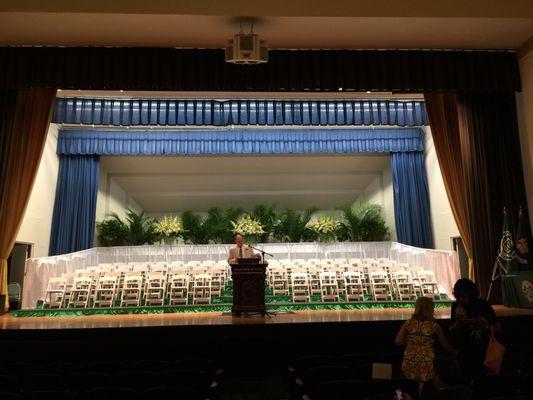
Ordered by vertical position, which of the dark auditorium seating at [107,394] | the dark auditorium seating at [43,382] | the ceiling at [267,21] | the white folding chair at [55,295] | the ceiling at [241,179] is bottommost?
the dark auditorium seating at [43,382]

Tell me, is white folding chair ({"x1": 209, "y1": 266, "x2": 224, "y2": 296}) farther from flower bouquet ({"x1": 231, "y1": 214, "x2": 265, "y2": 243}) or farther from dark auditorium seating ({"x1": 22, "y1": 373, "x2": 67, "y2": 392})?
dark auditorium seating ({"x1": 22, "y1": 373, "x2": 67, "y2": 392})

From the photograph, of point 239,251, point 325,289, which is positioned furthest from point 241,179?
point 239,251

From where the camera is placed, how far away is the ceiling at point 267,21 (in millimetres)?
6160

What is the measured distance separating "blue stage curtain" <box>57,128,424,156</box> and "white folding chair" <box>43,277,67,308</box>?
4652mm

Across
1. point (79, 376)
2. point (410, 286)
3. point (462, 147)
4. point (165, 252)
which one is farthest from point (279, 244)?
point (79, 376)

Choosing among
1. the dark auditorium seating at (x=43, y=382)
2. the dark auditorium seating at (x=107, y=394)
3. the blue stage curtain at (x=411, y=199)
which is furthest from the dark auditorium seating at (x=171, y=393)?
the blue stage curtain at (x=411, y=199)

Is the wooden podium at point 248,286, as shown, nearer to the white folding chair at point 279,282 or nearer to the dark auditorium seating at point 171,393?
the white folding chair at point 279,282

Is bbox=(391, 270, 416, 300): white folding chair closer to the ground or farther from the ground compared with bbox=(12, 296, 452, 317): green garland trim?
farther from the ground

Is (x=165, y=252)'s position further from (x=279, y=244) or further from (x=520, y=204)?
(x=520, y=204)

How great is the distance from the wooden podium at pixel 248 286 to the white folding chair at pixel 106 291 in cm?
320

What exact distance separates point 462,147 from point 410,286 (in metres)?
2.99

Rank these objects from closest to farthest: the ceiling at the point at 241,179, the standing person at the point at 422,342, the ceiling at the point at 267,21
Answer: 1. the standing person at the point at 422,342
2. the ceiling at the point at 267,21
3. the ceiling at the point at 241,179

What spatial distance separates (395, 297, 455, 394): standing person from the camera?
135 inches

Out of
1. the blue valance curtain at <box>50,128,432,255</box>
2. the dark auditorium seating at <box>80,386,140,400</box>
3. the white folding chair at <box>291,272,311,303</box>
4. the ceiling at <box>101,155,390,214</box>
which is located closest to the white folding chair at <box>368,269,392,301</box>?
the white folding chair at <box>291,272,311,303</box>
